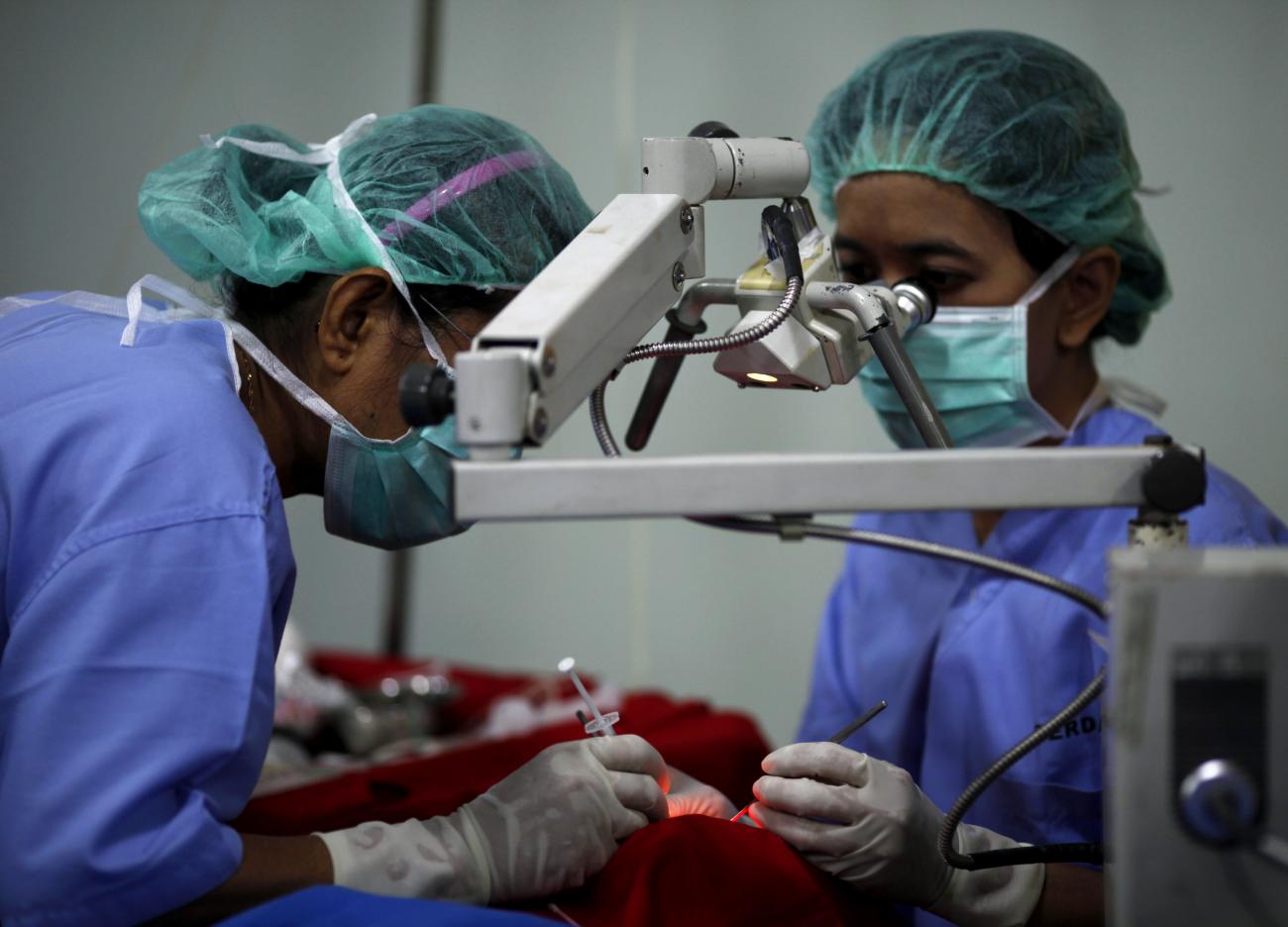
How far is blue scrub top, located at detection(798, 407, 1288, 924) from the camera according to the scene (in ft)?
4.32

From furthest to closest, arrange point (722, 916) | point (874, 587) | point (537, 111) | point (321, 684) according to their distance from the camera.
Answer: point (537, 111) → point (321, 684) → point (874, 587) → point (722, 916)

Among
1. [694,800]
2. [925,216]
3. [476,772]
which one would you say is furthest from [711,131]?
[476,772]

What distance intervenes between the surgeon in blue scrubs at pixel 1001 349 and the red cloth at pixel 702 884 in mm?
347

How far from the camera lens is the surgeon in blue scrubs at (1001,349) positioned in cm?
136

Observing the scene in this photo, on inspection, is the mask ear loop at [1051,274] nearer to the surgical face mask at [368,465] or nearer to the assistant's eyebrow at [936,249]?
the assistant's eyebrow at [936,249]

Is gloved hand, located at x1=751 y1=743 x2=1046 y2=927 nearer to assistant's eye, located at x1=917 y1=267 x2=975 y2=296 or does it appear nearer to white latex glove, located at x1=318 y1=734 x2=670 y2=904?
white latex glove, located at x1=318 y1=734 x2=670 y2=904

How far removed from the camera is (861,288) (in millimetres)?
1141

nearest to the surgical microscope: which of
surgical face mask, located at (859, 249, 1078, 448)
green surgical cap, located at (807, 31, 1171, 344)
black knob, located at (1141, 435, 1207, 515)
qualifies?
black knob, located at (1141, 435, 1207, 515)

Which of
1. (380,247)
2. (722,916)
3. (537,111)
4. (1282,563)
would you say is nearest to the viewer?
(1282,563)

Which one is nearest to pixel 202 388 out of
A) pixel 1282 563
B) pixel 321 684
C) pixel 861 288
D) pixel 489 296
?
pixel 489 296

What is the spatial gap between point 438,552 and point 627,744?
2.07 meters

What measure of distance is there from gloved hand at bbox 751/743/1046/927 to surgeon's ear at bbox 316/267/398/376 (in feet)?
1.90

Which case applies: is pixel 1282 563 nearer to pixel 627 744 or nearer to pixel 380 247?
pixel 627 744

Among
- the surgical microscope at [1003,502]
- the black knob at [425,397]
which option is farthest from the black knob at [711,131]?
the black knob at [425,397]
